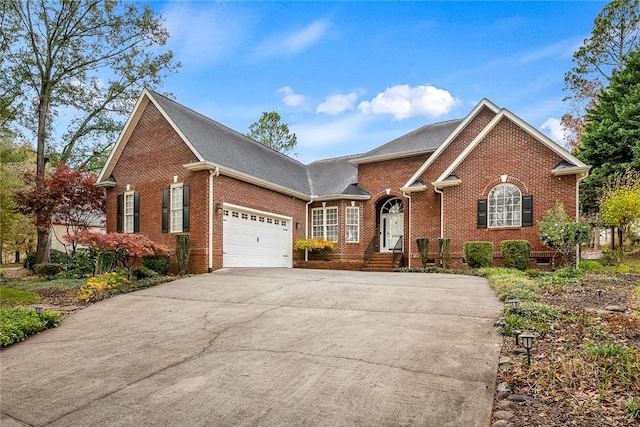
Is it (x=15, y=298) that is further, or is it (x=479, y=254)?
(x=479, y=254)

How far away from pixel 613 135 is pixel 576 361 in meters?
19.4

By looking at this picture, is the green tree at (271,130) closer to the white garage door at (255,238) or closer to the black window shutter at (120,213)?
the white garage door at (255,238)

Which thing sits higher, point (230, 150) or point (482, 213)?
point (230, 150)

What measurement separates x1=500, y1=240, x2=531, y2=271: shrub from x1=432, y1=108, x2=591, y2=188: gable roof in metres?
2.87

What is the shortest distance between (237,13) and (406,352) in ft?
32.1

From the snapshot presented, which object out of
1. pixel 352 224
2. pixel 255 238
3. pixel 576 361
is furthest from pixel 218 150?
pixel 576 361

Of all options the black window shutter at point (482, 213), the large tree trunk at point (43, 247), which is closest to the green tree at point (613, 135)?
the black window shutter at point (482, 213)

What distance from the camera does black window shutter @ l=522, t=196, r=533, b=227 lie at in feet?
47.2

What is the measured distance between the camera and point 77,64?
2012 cm

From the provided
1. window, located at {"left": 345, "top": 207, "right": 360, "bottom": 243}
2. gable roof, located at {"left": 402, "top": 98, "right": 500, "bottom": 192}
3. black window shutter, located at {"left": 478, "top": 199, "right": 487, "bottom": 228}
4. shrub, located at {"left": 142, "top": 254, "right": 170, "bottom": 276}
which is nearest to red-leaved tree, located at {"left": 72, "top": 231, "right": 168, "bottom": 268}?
shrub, located at {"left": 142, "top": 254, "right": 170, "bottom": 276}

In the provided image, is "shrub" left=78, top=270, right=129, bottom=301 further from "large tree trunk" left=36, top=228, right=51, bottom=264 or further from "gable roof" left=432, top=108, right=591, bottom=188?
"gable roof" left=432, top=108, right=591, bottom=188

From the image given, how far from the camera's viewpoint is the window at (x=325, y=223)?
19562mm

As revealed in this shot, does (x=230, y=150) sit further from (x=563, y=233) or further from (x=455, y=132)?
(x=563, y=233)

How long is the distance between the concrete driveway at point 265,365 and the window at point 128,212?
28.8 feet
